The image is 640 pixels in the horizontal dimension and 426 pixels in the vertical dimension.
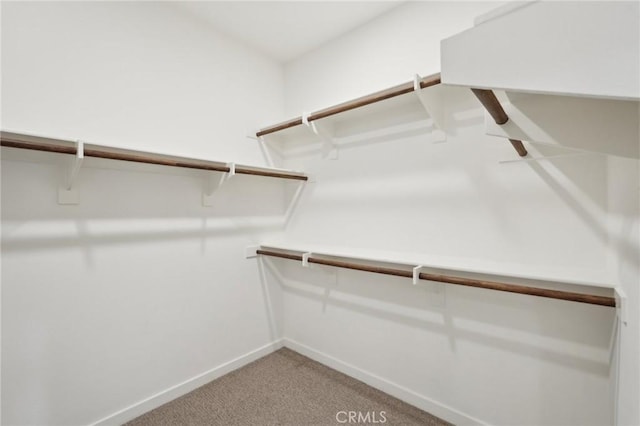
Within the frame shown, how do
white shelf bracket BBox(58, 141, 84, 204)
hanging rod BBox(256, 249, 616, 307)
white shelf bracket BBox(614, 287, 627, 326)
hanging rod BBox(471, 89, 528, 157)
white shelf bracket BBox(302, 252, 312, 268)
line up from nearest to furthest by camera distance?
hanging rod BBox(471, 89, 528, 157), white shelf bracket BBox(614, 287, 627, 326), hanging rod BBox(256, 249, 616, 307), white shelf bracket BBox(58, 141, 84, 204), white shelf bracket BBox(302, 252, 312, 268)

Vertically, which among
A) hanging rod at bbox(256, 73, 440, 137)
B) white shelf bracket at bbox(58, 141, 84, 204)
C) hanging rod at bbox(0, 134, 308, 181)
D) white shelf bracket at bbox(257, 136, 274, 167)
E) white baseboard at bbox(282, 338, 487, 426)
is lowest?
white baseboard at bbox(282, 338, 487, 426)

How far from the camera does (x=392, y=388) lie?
185 cm

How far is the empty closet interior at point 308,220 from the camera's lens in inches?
50.0

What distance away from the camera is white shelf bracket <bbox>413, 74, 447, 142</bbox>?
5.10 feet

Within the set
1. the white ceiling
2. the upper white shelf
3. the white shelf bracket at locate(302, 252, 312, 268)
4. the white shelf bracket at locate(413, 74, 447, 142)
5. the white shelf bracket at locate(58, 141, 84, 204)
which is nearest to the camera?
the upper white shelf

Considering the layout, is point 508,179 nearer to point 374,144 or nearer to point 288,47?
point 374,144

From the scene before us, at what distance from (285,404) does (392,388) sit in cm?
67

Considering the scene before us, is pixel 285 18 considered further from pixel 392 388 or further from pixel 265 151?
pixel 392 388

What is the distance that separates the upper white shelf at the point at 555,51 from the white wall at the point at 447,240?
0.86 m

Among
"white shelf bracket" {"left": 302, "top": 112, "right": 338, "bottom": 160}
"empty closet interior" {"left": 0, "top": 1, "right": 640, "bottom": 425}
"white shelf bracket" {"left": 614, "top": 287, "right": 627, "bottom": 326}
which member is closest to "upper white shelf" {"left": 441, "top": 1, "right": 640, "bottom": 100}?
"empty closet interior" {"left": 0, "top": 1, "right": 640, "bottom": 425}

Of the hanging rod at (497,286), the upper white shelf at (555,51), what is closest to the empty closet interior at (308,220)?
the hanging rod at (497,286)

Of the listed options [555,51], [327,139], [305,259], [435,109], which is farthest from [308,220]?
[555,51]

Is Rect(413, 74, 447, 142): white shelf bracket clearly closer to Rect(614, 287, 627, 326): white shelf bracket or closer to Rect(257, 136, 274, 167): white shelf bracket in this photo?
Rect(614, 287, 627, 326): white shelf bracket

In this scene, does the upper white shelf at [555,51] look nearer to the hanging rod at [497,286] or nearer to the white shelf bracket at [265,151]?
the hanging rod at [497,286]
